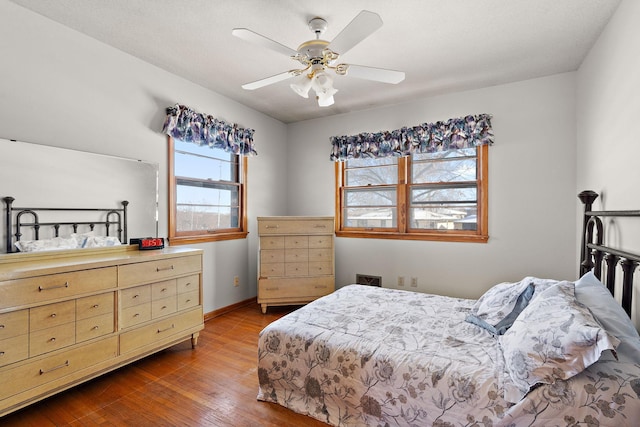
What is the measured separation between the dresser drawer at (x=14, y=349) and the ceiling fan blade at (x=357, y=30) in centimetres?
243

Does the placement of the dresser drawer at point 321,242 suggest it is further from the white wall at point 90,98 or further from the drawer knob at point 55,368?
the drawer knob at point 55,368

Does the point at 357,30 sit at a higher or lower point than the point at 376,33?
lower

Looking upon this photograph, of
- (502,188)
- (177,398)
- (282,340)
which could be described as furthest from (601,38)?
(177,398)

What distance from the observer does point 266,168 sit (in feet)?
13.7

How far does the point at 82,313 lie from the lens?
1.87m

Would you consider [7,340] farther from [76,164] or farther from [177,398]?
[76,164]

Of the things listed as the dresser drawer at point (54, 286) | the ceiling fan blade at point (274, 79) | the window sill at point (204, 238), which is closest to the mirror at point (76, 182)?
the window sill at point (204, 238)

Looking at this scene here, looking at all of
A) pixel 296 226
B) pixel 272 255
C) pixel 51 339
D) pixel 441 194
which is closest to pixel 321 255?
pixel 296 226

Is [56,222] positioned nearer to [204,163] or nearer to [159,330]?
[159,330]

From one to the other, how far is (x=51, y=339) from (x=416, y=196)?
3560 millimetres

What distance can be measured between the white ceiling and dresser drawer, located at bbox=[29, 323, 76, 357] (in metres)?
2.11

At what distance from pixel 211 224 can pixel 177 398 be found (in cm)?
→ 192

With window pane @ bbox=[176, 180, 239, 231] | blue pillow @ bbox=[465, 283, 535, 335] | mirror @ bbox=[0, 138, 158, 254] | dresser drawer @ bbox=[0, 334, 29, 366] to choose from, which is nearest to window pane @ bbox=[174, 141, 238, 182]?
window pane @ bbox=[176, 180, 239, 231]

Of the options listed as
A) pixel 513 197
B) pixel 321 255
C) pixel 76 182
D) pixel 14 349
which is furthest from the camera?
pixel 321 255
